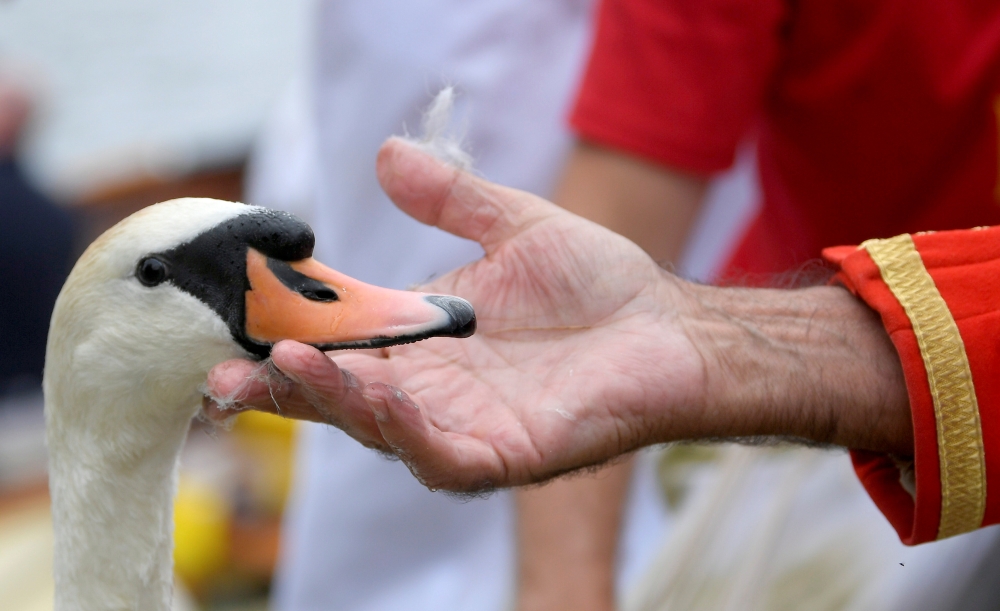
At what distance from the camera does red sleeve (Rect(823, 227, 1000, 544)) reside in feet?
3.91

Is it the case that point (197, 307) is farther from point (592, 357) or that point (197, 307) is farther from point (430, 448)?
point (592, 357)

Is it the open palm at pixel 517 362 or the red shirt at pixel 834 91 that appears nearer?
the open palm at pixel 517 362

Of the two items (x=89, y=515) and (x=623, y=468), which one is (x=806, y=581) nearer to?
(x=623, y=468)

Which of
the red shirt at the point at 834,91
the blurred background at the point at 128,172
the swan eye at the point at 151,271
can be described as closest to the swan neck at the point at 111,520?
the blurred background at the point at 128,172

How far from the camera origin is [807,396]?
4.21 ft

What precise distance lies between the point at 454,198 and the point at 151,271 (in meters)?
0.44

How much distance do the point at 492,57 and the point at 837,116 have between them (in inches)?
41.9

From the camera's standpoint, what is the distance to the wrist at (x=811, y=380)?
4.17 feet

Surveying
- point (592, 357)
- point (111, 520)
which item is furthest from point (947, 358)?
point (111, 520)

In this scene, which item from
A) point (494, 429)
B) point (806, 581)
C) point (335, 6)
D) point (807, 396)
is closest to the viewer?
point (494, 429)

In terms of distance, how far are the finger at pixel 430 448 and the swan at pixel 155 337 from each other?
0.22ft

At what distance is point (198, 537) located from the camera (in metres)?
3.34

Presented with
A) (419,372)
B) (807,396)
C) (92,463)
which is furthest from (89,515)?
(807,396)

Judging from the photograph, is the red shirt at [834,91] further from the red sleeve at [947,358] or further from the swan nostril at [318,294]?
the swan nostril at [318,294]
